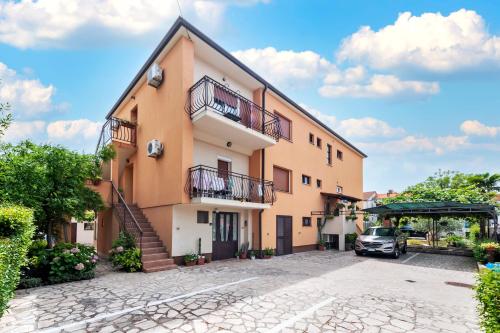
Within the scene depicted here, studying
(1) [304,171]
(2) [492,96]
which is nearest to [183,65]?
(1) [304,171]

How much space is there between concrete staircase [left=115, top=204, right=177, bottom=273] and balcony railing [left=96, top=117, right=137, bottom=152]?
3.58 meters

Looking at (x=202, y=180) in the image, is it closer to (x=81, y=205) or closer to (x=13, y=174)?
(x=81, y=205)

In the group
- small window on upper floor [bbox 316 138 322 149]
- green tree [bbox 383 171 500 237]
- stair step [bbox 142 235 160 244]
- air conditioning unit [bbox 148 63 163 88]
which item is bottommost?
stair step [bbox 142 235 160 244]

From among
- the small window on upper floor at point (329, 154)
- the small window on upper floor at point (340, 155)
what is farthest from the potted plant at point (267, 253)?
the small window on upper floor at point (340, 155)

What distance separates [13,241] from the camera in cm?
521

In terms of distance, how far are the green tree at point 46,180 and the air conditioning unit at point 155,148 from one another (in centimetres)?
225

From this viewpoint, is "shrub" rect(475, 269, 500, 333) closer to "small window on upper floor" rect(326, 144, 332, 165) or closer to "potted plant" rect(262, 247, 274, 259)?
"potted plant" rect(262, 247, 274, 259)

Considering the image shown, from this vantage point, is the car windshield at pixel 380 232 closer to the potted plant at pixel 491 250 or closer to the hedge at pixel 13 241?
the potted plant at pixel 491 250

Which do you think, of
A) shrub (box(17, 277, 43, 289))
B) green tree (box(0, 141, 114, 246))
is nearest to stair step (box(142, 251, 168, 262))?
green tree (box(0, 141, 114, 246))

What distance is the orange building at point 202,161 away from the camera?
10.4 m

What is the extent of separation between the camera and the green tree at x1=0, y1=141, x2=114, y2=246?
779 cm

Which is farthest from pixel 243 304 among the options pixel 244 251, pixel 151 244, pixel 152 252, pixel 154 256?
pixel 244 251

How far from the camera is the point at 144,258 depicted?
9406mm

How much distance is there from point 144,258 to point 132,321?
484 centimetres
